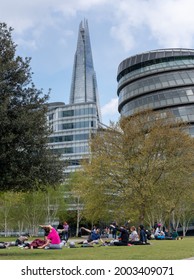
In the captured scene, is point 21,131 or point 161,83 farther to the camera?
point 161,83

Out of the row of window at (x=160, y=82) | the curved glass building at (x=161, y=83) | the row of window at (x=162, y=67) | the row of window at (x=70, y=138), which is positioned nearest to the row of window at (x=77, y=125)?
the row of window at (x=70, y=138)

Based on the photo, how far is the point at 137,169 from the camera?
1791 inches

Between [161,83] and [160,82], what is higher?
[160,82]

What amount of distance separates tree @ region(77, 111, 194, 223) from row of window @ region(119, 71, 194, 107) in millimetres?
41632

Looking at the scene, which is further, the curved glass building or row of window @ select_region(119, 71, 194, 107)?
row of window @ select_region(119, 71, 194, 107)

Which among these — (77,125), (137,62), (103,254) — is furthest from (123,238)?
(77,125)

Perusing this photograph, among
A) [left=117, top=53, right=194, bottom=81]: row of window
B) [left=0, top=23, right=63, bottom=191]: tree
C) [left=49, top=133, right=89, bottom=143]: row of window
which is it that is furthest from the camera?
[left=49, top=133, right=89, bottom=143]: row of window

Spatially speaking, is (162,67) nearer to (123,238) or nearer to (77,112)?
(77,112)

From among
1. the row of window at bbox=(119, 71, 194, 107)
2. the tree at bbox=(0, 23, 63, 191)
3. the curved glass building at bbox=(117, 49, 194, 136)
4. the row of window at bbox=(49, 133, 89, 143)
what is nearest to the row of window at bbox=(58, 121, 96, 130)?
the row of window at bbox=(49, 133, 89, 143)

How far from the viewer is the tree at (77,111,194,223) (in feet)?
147

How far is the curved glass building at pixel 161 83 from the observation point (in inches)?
3418

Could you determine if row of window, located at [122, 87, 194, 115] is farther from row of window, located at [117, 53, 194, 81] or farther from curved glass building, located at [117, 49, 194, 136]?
row of window, located at [117, 53, 194, 81]

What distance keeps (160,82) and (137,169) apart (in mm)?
47441
